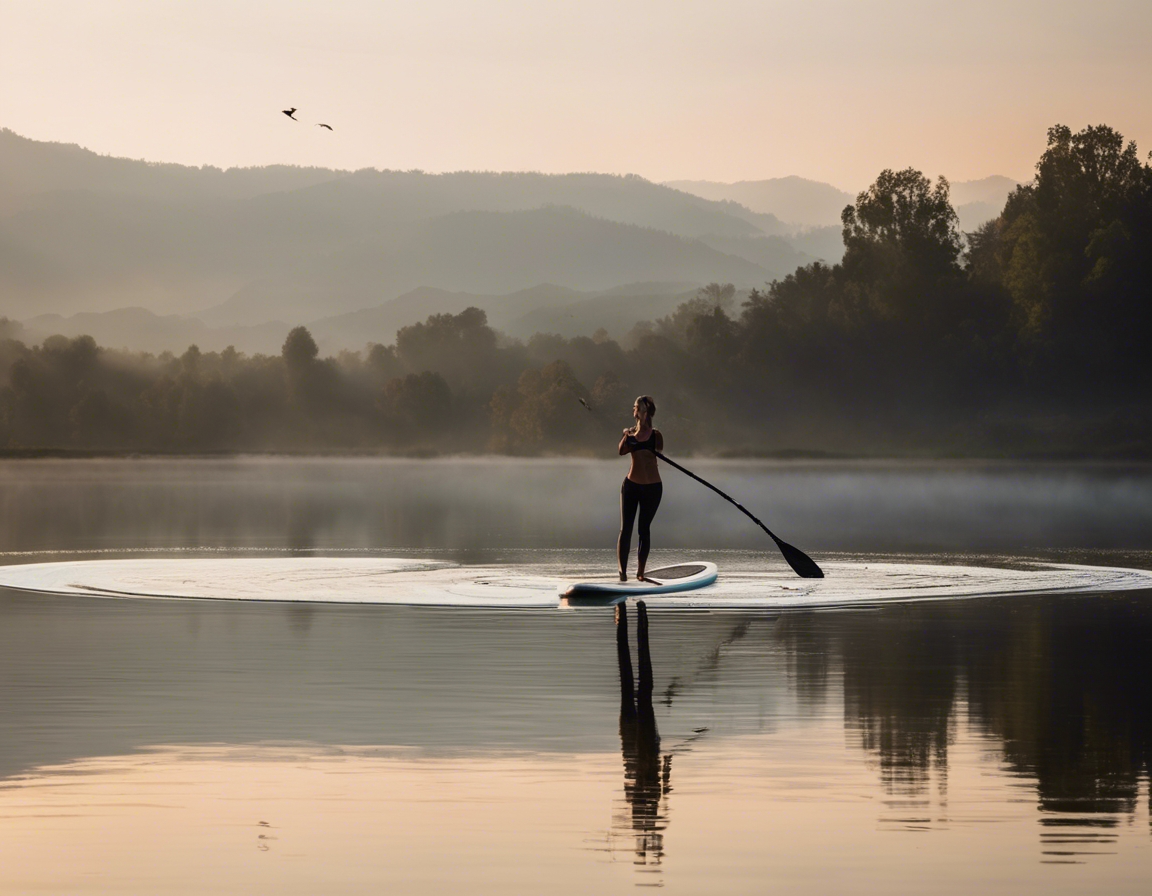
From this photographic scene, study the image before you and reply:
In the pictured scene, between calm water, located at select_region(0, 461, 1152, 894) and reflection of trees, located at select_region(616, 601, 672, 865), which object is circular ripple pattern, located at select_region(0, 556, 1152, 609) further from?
reflection of trees, located at select_region(616, 601, 672, 865)

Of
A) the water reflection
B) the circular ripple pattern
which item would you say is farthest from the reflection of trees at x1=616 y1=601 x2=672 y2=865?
the circular ripple pattern

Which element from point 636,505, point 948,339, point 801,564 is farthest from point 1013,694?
point 948,339

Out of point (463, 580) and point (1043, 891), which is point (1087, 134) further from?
point (1043, 891)

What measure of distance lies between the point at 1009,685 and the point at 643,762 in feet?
15.8

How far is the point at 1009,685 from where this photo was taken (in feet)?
47.7

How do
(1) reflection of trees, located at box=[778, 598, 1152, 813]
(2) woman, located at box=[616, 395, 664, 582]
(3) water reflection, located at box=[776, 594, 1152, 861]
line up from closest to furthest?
1. (3) water reflection, located at box=[776, 594, 1152, 861]
2. (1) reflection of trees, located at box=[778, 598, 1152, 813]
3. (2) woman, located at box=[616, 395, 664, 582]

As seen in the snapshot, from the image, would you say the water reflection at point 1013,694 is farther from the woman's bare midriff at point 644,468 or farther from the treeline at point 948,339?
the treeline at point 948,339

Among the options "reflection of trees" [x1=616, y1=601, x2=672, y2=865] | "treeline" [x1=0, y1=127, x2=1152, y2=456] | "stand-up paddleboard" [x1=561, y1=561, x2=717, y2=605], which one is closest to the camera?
"reflection of trees" [x1=616, y1=601, x2=672, y2=865]

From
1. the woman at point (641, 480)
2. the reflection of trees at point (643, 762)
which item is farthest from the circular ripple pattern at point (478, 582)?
the reflection of trees at point (643, 762)

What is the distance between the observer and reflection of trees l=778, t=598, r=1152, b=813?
10.9 meters

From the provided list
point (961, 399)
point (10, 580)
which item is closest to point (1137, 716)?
point (10, 580)

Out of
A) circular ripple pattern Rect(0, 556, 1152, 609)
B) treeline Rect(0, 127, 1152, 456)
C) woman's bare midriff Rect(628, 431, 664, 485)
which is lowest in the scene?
circular ripple pattern Rect(0, 556, 1152, 609)

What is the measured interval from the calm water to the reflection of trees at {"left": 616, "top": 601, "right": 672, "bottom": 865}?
30 mm

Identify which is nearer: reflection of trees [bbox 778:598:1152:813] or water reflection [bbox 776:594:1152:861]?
water reflection [bbox 776:594:1152:861]
